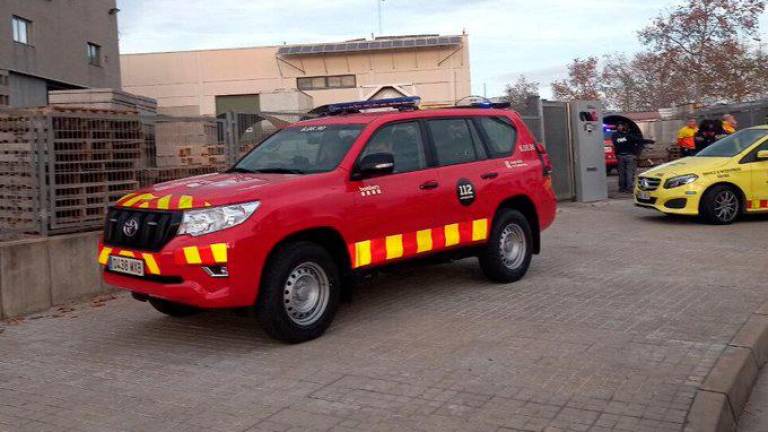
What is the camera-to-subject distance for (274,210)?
224 inches

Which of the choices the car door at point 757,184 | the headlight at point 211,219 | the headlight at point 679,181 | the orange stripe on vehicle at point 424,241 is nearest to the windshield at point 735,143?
the car door at point 757,184

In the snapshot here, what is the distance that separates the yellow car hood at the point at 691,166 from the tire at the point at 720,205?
1.16 ft

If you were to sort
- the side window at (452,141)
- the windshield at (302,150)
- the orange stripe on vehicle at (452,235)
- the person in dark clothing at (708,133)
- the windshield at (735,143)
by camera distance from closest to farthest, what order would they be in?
the windshield at (302,150) < the orange stripe on vehicle at (452,235) < the side window at (452,141) < the windshield at (735,143) < the person in dark clothing at (708,133)

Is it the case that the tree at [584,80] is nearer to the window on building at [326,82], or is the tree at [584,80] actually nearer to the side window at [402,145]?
the window on building at [326,82]

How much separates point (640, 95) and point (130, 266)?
55.8m

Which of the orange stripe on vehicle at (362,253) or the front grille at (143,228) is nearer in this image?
the front grille at (143,228)

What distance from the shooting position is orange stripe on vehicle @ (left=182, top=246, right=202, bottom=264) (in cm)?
549

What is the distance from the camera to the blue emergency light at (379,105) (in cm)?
749

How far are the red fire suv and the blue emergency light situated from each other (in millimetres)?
15

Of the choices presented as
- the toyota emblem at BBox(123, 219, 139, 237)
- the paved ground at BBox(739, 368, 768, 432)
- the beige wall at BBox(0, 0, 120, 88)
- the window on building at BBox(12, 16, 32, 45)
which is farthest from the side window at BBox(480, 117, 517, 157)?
the window on building at BBox(12, 16, 32, 45)

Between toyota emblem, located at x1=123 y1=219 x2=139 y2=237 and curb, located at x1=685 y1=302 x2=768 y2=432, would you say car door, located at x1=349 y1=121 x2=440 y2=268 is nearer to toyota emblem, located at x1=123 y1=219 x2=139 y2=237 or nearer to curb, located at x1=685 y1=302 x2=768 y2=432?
toyota emblem, located at x1=123 y1=219 x2=139 y2=237

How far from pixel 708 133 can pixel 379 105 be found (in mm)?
11507

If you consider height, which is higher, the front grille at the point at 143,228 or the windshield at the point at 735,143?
the windshield at the point at 735,143

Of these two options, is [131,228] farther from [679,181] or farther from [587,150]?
[587,150]
